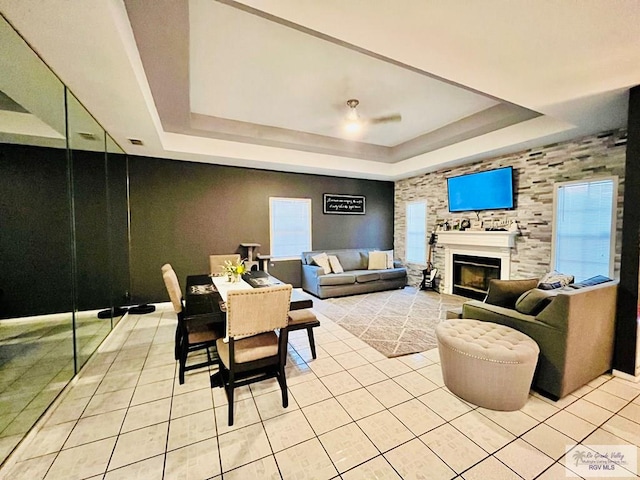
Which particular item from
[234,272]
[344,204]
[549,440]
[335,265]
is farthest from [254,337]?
[344,204]

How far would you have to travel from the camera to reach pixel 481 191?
15.8 feet

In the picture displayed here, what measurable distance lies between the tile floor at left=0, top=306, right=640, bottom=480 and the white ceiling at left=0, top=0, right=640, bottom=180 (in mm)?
2688

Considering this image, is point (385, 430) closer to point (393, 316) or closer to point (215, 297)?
point (215, 297)

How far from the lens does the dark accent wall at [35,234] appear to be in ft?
10.3

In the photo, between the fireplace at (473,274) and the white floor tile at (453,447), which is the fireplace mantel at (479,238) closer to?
the fireplace at (473,274)

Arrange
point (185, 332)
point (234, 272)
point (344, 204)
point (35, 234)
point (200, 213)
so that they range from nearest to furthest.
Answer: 1. point (185, 332)
2. point (234, 272)
3. point (35, 234)
4. point (200, 213)
5. point (344, 204)

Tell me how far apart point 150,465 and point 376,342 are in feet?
7.92

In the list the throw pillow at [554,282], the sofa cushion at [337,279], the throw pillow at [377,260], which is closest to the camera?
the throw pillow at [554,282]

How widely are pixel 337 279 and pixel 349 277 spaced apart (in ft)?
0.91

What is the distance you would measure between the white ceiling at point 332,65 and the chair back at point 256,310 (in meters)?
1.78

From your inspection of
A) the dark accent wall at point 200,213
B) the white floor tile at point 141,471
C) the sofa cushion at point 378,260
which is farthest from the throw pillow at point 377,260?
the white floor tile at point 141,471

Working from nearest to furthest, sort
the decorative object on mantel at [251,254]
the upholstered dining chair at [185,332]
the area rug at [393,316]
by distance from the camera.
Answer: the upholstered dining chair at [185,332] → the area rug at [393,316] → the decorative object on mantel at [251,254]

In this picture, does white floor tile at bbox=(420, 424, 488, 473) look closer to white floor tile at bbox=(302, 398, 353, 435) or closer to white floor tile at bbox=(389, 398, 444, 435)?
white floor tile at bbox=(389, 398, 444, 435)

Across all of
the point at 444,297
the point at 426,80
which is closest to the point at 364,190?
the point at 444,297
